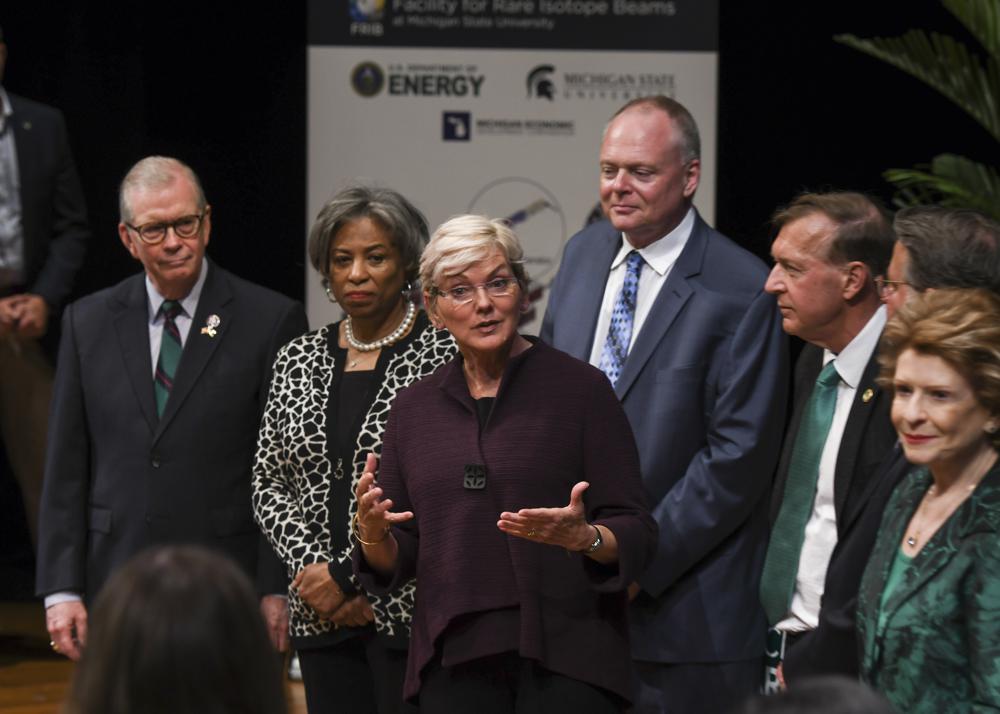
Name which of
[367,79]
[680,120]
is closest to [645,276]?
[680,120]

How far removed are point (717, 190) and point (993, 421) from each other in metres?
4.52

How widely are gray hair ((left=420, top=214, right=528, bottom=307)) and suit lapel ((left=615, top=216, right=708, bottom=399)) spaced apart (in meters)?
0.45

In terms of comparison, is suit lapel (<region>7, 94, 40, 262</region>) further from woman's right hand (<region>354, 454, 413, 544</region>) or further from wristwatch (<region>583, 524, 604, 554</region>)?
wristwatch (<region>583, 524, 604, 554</region>)

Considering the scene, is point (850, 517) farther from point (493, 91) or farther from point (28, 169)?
point (493, 91)

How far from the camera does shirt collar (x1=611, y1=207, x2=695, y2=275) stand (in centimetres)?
355

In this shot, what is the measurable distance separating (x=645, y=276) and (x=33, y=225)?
263 cm

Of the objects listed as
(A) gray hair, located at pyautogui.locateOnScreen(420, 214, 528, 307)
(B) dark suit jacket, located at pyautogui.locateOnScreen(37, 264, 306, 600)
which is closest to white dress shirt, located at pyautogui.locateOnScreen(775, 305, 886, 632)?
(A) gray hair, located at pyautogui.locateOnScreen(420, 214, 528, 307)

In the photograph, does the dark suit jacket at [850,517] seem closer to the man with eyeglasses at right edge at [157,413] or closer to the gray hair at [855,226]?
the gray hair at [855,226]

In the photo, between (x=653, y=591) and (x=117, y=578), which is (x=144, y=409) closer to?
(x=653, y=591)

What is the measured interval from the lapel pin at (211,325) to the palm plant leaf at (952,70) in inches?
120

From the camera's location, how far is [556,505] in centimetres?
290

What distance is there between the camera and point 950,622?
2365 mm

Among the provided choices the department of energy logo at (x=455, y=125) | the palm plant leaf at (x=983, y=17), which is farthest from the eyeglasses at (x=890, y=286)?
the department of energy logo at (x=455, y=125)

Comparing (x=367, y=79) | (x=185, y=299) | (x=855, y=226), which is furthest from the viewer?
(x=367, y=79)
